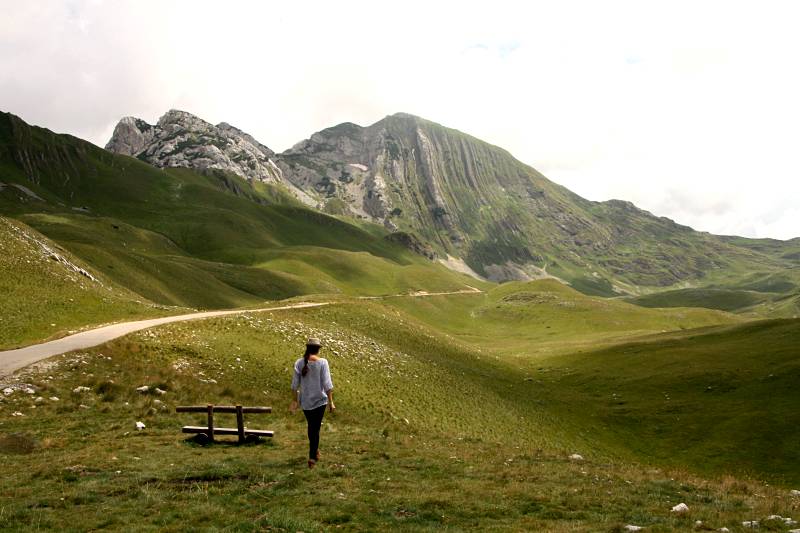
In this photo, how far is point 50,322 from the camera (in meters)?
46.5

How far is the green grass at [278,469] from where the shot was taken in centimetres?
1416

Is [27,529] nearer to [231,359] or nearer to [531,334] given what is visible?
[231,359]

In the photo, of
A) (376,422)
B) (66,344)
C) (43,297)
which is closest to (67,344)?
(66,344)

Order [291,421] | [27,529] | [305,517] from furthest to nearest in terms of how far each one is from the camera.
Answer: [291,421] → [305,517] → [27,529]

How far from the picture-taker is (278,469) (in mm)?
18797

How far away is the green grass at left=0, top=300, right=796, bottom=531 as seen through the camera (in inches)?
557

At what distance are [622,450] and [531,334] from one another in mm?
87370

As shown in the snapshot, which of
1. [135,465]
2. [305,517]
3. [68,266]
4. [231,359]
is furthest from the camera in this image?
[68,266]

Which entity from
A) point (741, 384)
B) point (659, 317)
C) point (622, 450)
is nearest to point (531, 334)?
point (659, 317)

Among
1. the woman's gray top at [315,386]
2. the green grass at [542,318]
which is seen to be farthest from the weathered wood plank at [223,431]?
the green grass at [542,318]

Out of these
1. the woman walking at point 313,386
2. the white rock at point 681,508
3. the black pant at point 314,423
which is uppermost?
the woman walking at point 313,386

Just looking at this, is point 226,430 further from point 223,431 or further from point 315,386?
point 315,386

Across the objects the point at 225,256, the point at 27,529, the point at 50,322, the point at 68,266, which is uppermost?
the point at 225,256

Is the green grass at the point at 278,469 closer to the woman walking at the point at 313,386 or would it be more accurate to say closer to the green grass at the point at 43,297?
the woman walking at the point at 313,386
